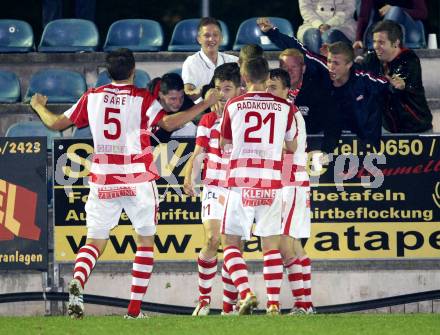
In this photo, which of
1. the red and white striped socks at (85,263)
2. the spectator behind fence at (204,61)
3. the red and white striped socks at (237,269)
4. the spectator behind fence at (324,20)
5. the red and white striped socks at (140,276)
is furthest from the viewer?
the spectator behind fence at (324,20)

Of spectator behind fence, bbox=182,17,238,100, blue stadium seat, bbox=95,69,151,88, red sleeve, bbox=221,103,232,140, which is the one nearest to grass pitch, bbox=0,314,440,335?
red sleeve, bbox=221,103,232,140

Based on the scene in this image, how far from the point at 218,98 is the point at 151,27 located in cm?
607

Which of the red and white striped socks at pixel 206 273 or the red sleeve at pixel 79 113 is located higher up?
the red sleeve at pixel 79 113

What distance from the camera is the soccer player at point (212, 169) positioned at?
10.5 m

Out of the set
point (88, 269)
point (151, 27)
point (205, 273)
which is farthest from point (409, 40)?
point (88, 269)

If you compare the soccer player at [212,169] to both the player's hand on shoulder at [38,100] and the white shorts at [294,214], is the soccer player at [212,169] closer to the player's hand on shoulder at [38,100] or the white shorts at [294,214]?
the white shorts at [294,214]

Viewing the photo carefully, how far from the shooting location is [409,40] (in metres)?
15.0

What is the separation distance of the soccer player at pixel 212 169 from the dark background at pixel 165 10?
10.7 m

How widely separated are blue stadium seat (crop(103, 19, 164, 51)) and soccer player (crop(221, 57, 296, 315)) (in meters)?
5.64

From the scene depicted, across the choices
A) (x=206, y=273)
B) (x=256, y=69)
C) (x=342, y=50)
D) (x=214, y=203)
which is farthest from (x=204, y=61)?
(x=206, y=273)

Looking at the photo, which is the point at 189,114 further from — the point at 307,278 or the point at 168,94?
the point at 307,278

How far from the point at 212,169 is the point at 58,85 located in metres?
4.21

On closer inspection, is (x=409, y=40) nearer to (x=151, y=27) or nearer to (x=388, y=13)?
(x=388, y=13)

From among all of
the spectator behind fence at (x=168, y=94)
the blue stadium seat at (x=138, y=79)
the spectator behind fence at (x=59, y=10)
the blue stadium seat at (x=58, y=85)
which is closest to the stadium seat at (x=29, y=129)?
the blue stadium seat at (x=138, y=79)
